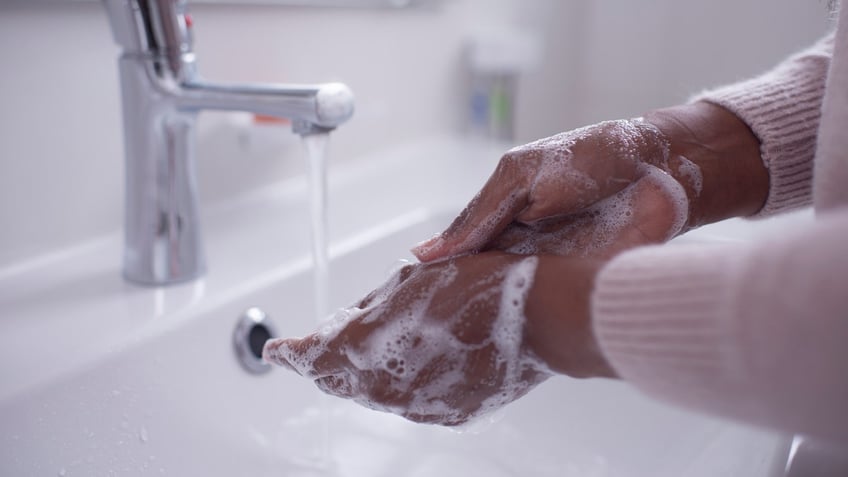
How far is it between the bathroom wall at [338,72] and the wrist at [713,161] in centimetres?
45

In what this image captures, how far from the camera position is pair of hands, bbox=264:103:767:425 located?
375 millimetres

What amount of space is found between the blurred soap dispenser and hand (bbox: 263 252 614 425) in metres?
0.79

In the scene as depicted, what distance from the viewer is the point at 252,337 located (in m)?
0.64

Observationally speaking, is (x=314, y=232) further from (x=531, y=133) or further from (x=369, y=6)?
(x=531, y=133)

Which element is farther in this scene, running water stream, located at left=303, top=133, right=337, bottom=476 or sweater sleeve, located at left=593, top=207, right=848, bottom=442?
running water stream, located at left=303, top=133, right=337, bottom=476

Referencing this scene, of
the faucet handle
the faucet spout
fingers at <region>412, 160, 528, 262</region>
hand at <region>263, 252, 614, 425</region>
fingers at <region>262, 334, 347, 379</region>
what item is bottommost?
fingers at <region>262, 334, 347, 379</region>

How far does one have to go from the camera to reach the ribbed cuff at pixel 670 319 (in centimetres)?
29

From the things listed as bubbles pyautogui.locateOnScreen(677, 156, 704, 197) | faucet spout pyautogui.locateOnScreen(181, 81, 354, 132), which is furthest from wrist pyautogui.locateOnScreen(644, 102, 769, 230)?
faucet spout pyautogui.locateOnScreen(181, 81, 354, 132)

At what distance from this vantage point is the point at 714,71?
1278mm

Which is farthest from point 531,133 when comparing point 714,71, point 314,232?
point 314,232

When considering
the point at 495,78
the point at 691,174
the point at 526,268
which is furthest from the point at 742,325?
the point at 495,78

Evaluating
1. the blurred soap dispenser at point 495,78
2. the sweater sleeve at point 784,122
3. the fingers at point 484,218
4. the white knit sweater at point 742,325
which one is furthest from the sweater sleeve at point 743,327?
the blurred soap dispenser at point 495,78

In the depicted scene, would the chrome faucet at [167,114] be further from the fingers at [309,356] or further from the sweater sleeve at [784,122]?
the sweater sleeve at [784,122]

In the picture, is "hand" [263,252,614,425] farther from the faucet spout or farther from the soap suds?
the faucet spout
